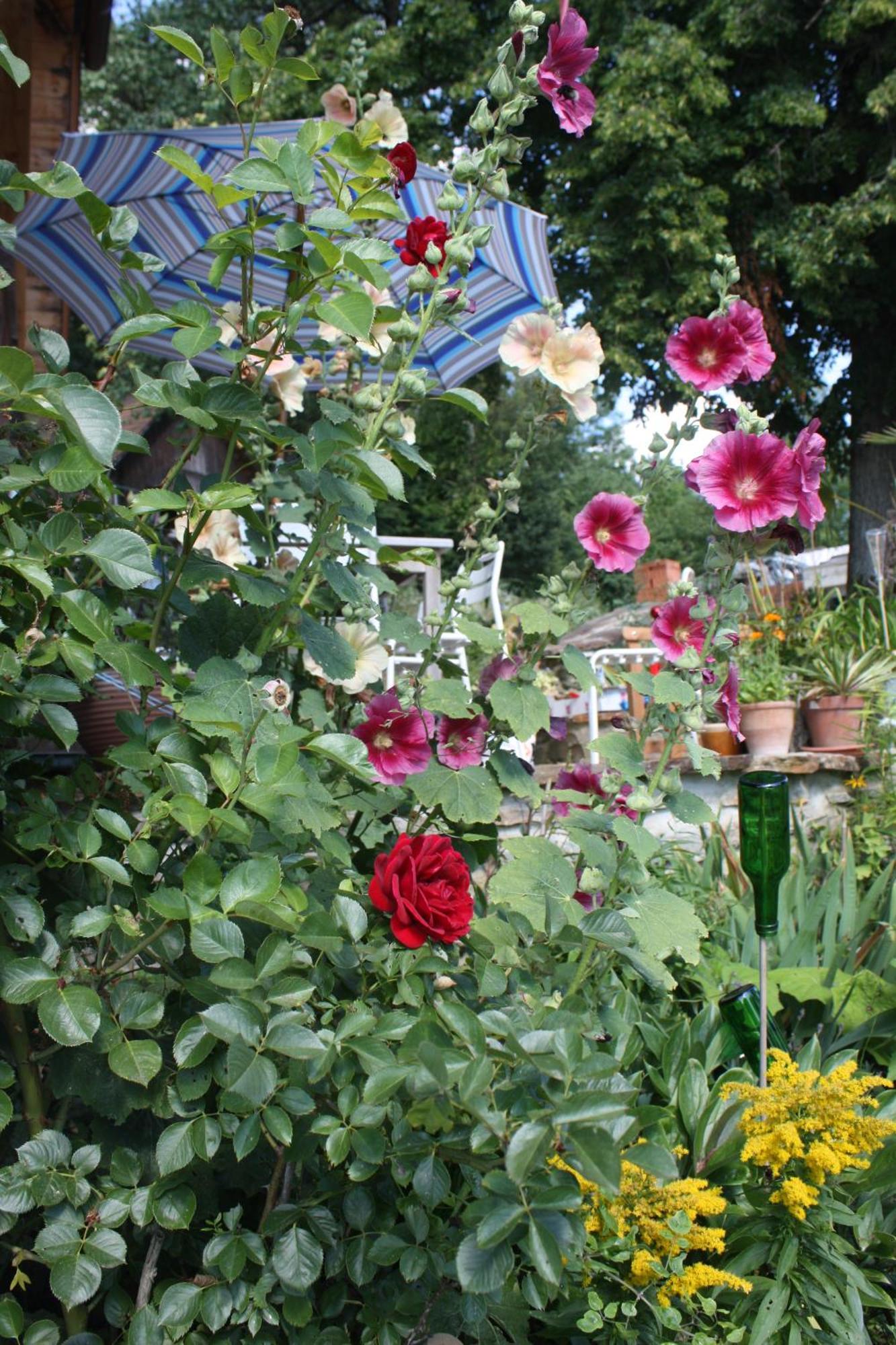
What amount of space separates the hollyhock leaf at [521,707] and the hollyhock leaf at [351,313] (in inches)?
22.9

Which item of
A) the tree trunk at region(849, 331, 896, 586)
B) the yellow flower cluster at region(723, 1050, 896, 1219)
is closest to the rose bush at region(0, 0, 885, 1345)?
the yellow flower cluster at region(723, 1050, 896, 1219)

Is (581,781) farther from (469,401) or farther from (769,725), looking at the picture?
(769,725)

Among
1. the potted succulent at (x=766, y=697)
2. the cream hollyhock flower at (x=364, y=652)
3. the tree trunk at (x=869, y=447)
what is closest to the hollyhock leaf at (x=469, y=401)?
the cream hollyhock flower at (x=364, y=652)

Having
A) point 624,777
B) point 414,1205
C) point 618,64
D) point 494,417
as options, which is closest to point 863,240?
point 618,64

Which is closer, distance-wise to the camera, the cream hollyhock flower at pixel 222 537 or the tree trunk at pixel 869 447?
the cream hollyhock flower at pixel 222 537

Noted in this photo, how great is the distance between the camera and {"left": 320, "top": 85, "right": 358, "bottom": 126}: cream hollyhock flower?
1561 mm

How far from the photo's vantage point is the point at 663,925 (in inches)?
47.4

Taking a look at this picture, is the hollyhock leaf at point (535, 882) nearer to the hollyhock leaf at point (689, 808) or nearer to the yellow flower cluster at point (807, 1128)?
the hollyhock leaf at point (689, 808)

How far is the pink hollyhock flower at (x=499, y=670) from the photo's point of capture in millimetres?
1427

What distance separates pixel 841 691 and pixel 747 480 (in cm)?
374

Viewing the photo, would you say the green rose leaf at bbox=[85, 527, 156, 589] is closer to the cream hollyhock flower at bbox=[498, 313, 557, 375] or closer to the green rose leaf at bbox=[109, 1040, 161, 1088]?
the green rose leaf at bbox=[109, 1040, 161, 1088]

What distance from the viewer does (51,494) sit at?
1188 mm

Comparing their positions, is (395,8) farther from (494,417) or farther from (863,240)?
(863,240)

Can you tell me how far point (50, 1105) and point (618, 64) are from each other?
10216 millimetres
